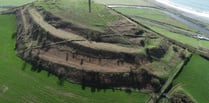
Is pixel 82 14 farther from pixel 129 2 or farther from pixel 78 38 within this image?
pixel 129 2

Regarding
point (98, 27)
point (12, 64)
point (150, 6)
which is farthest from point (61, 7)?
point (150, 6)

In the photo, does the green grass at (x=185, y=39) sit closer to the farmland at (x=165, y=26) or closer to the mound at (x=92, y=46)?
the farmland at (x=165, y=26)

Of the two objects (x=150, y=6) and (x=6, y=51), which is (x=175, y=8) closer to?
(x=150, y=6)

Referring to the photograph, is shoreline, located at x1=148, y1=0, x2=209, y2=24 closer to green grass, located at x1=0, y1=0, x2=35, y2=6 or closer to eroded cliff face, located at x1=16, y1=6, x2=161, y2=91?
green grass, located at x1=0, y1=0, x2=35, y2=6

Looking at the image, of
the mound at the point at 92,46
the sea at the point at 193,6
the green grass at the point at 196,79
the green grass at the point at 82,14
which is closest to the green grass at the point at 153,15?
the sea at the point at 193,6

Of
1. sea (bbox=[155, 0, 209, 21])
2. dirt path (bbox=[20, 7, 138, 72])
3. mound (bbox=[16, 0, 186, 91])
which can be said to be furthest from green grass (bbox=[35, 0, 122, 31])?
sea (bbox=[155, 0, 209, 21])

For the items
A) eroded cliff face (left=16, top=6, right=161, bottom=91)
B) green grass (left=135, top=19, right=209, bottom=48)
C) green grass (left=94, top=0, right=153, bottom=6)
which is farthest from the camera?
green grass (left=94, top=0, right=153, bottom=6)

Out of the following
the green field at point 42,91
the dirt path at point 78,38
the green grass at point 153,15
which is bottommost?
the green grass at point 153,15
